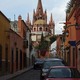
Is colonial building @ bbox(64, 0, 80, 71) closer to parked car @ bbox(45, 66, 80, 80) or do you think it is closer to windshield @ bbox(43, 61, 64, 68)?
windshield @ bbox(43, 61, 64, 68)

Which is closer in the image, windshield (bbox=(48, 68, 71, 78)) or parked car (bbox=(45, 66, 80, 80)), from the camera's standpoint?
parked car (bbox=(45, 66, 80, 80))

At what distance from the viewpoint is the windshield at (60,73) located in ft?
59.9

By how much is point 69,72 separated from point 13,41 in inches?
1459

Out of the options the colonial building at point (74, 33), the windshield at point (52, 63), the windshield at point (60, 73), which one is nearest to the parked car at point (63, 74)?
the windshield at point (60, 73)

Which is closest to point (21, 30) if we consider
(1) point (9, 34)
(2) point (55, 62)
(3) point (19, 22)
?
(3) point (19, 22)

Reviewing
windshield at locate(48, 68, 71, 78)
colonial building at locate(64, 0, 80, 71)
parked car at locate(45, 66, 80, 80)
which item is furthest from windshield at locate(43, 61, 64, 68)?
windshield at locate(48, 68, 71, 78)

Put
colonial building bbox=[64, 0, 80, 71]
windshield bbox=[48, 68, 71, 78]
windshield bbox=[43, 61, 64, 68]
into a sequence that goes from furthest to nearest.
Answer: colonial building bbox=[64, 0, 80, 71] → windshield bbox=[43, 61, 64, 68] → windshield bbox=[48, 68, 71, 78]

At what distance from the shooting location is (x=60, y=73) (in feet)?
61.0

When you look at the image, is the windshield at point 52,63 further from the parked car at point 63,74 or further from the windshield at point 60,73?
the windshield at point 60,73

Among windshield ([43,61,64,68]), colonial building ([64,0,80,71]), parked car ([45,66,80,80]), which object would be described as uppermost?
colonial building ([64,0,80,71])

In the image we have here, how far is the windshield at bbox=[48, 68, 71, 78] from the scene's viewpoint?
59.9 ft

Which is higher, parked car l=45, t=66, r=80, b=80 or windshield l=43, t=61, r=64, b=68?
windshield l=43, t=61, r=64, b=68

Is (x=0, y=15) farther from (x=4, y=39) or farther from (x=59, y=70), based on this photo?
(x=59, y=70)

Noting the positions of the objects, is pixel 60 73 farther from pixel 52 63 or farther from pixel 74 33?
pixel 74 33
